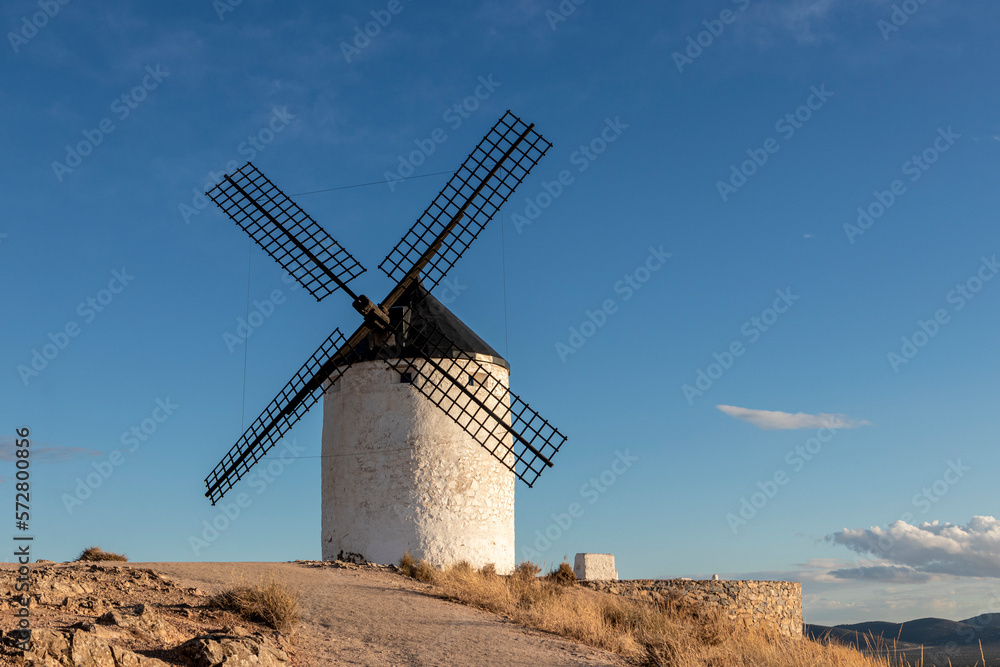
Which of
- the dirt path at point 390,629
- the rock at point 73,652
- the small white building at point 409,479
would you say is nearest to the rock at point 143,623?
the rock at point 73,652

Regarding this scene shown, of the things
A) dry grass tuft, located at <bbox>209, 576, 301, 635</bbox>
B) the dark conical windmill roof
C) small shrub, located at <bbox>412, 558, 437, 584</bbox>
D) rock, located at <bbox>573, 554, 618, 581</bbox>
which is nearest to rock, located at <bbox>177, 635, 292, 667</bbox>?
dry grass tuft, located at <bbox>209, 576, 301, 635</bbox>

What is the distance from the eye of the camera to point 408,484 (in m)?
14.1

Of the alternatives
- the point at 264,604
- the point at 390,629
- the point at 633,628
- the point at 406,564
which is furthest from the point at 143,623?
the point at 633,628

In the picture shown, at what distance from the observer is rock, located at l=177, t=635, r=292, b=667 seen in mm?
7160

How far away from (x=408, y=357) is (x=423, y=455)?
5.53ft

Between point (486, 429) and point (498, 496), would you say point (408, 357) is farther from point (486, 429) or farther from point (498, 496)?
point (498, 496)

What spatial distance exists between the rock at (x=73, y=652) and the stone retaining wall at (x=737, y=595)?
9321mm

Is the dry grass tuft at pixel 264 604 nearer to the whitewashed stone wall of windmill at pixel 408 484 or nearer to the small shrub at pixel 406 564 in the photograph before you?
the small shrub at pixel 406 564

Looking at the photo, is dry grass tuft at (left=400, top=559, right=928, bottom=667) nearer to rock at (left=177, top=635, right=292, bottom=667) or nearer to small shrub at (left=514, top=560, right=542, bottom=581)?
small shrub at (left=514, top=560, right=542, bottom=581)

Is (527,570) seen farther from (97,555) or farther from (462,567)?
(97,555)

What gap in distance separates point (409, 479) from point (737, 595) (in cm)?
629

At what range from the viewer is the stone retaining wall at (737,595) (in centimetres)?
1473

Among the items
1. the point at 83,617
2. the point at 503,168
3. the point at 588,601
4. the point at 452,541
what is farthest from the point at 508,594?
the point at 503,168

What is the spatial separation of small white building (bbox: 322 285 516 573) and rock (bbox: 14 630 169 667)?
7363 mm
